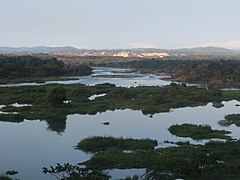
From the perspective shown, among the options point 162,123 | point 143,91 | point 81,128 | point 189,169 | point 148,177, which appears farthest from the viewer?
point 143,91

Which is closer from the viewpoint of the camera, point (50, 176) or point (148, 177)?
point (148, 177)

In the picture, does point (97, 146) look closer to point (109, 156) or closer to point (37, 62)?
point (109, 156)

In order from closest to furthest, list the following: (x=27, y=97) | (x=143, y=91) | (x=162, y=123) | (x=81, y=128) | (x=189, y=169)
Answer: (x=189, y=169) → (x=81, y=128) → (x=162, y=123) → (x=27, y=97) → (x=143, y=91)

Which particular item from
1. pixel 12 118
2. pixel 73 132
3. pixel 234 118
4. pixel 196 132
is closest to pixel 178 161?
pixel 196 132

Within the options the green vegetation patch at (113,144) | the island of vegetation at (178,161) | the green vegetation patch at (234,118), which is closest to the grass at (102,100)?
the green vegetation patch at (113,144)

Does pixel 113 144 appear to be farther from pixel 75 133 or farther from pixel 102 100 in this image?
pixel 102 100

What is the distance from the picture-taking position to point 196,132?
26.9m

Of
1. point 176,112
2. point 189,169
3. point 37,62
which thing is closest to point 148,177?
point 189,169

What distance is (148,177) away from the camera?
16.2 m

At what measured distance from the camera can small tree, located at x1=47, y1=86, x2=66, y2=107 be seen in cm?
3672

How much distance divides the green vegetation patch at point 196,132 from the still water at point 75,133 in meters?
0.62

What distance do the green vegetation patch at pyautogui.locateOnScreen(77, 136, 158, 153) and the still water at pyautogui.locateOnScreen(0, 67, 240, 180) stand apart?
2.28 feet

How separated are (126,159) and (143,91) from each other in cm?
3186

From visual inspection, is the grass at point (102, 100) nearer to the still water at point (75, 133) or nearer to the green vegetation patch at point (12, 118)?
the green vegetation patch at point (12, 118)
